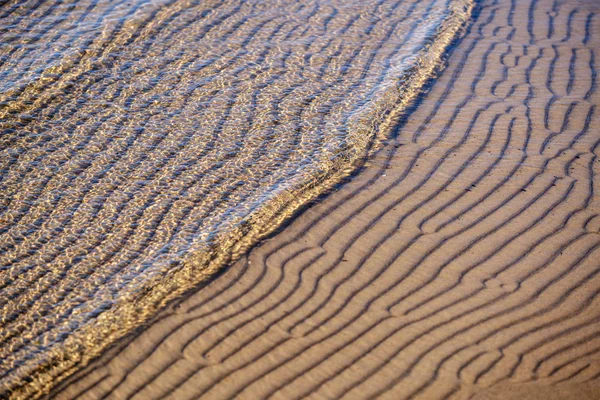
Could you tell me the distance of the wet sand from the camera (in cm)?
335

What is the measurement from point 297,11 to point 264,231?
13.7 ft

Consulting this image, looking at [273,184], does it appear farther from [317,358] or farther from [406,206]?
[317,358]

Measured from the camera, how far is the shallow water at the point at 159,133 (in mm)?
3898

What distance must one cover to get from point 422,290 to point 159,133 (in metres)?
2.82

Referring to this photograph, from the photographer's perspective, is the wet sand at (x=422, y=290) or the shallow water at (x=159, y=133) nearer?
the wet sand at (x=422, y=290)

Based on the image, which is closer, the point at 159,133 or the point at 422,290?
the point at 422,290

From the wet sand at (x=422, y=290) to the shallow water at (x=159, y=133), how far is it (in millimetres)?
287

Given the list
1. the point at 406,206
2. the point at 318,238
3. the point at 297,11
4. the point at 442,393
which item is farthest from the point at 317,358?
the point at 297,11

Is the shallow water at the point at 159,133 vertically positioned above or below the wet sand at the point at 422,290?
above

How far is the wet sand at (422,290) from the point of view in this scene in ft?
11.0

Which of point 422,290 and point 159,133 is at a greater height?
point 159,133

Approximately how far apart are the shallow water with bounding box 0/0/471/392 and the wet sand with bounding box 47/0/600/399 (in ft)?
0.94

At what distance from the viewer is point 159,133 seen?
5477 millimetres

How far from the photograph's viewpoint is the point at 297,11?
7656 millimetres
